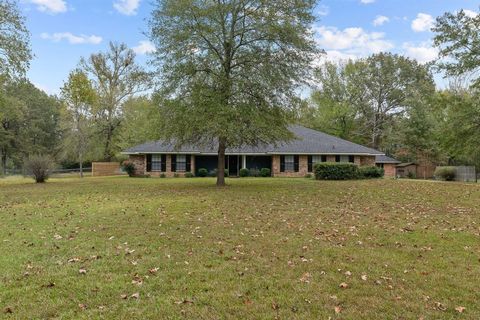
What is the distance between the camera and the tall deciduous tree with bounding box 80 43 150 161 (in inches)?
1511

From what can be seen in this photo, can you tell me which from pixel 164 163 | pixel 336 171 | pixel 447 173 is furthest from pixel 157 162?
pixel 447 173

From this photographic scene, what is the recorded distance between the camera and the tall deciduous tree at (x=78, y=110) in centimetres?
3338

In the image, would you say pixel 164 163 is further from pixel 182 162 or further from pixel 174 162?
pixel 182 162

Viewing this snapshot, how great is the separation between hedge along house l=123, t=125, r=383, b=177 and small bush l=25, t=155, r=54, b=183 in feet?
24.6

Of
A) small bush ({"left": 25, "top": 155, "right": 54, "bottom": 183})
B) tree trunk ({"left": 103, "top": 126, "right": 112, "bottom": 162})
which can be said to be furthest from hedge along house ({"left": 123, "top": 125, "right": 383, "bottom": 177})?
tree trunk ({"left": 103, "top": 126, "right": 112, "bottom": 162})

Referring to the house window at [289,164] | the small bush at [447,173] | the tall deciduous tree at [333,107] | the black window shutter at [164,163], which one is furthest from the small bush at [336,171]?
the tall deciduous tree at [333,107]

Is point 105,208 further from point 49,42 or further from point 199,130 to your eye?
point 49,42

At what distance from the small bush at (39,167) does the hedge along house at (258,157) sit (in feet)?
24.6

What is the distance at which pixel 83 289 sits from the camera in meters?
4.47

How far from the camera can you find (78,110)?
35.2 metres

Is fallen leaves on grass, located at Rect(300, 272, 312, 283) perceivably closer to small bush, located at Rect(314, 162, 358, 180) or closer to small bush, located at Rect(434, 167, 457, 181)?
small bush, located at Rect(314, 162, 358, 180)

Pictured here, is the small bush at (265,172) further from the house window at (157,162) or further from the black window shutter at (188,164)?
the house window at (157,162)

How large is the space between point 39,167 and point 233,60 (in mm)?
14048

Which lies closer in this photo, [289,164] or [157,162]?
[289,164]
